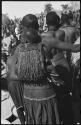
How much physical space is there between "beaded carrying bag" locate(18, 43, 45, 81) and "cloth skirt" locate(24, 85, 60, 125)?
0.18 meters

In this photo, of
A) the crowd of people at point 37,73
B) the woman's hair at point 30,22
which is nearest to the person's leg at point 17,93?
the crowd of people at point 37,73

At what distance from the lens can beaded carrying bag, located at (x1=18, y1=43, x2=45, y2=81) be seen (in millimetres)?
3168

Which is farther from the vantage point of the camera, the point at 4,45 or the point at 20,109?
the point at 4,45

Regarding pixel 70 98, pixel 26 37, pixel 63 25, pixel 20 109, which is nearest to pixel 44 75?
pixel 26 37

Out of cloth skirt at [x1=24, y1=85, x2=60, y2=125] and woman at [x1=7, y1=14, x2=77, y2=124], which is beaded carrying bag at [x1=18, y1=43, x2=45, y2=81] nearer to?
woman at [x1=7, y1=14, x2=77, y2=124]

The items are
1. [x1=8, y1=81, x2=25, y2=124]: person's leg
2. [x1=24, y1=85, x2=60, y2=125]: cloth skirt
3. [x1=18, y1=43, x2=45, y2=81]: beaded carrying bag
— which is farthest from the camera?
[x1=8, y1=81, x2=25, y2=124]: person's leg

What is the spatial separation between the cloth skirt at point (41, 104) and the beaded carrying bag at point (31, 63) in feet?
0.58

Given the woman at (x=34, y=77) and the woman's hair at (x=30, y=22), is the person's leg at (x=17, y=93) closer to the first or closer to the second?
the woman at (x=34, y=77)

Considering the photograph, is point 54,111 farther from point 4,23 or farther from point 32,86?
point 4,23

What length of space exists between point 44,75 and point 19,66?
0.98 ft

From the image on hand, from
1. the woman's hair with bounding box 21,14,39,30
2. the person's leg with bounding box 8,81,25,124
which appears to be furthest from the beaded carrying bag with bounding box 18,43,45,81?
the person's leg with bounding box 8,81,25,124

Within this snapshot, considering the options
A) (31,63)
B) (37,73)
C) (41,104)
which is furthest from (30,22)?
(41,104)

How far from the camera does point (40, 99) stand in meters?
3.31

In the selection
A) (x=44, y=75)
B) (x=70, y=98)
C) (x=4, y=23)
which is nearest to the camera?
(x=44, y=75)
